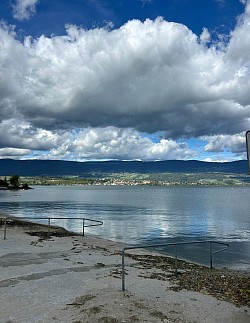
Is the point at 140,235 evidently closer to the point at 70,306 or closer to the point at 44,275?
the point at 44,275

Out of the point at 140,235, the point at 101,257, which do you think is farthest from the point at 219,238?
the point at 101,257

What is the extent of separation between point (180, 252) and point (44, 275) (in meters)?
16.7

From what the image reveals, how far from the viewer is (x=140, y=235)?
3559cm

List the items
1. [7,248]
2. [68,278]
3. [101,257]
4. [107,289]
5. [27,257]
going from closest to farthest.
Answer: [107,289]
[68,278]
[27,257]
[101,257]
[7,248]

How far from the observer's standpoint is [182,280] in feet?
38.2

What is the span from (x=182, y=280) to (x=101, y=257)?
553cm

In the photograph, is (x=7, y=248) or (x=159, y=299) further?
(x=7, y=248)

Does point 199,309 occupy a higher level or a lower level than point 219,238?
higher

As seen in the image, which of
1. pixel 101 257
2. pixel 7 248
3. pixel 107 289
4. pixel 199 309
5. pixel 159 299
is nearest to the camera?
pixel 199 309

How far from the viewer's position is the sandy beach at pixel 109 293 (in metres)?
7.93

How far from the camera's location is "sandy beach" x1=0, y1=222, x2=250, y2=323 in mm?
7934

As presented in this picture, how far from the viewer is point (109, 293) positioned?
966 centimetres

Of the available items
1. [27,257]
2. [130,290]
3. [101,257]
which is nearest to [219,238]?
[101,257]

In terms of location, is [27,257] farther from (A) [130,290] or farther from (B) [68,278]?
(A) [130,290]
